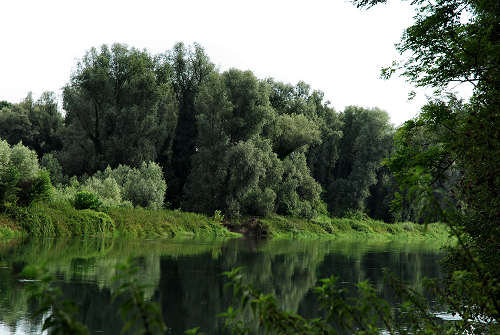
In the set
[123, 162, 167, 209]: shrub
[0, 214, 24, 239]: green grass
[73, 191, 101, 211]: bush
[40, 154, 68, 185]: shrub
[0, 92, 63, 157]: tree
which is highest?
[0, 92, 63, 157]: tree

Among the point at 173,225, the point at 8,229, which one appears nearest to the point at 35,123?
the point at 173,225

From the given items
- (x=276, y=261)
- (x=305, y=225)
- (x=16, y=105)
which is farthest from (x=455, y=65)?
(x=16, y=105)

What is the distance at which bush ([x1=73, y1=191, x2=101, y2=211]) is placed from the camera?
29.9 m

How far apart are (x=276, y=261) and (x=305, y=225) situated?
88.9 feet

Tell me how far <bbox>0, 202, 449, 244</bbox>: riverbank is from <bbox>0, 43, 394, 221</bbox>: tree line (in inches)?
73.3

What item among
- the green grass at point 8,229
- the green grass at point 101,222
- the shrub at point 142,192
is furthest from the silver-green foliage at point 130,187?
the green grass at point 8,229

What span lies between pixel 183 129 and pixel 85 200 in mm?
24931

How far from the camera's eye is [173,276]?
16.5 meters

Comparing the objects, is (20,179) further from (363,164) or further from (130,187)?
(363,164)

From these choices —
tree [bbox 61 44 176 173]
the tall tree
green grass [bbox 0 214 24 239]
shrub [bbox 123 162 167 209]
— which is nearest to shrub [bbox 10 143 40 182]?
green grass [bbox 0 214 24 239]

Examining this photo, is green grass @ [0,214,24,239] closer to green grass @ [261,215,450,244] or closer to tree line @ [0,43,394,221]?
tree line @ [0,43,394,221]

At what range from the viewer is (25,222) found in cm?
2514

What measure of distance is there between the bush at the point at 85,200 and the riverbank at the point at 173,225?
0.66 meters

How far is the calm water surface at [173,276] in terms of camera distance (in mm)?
10180
